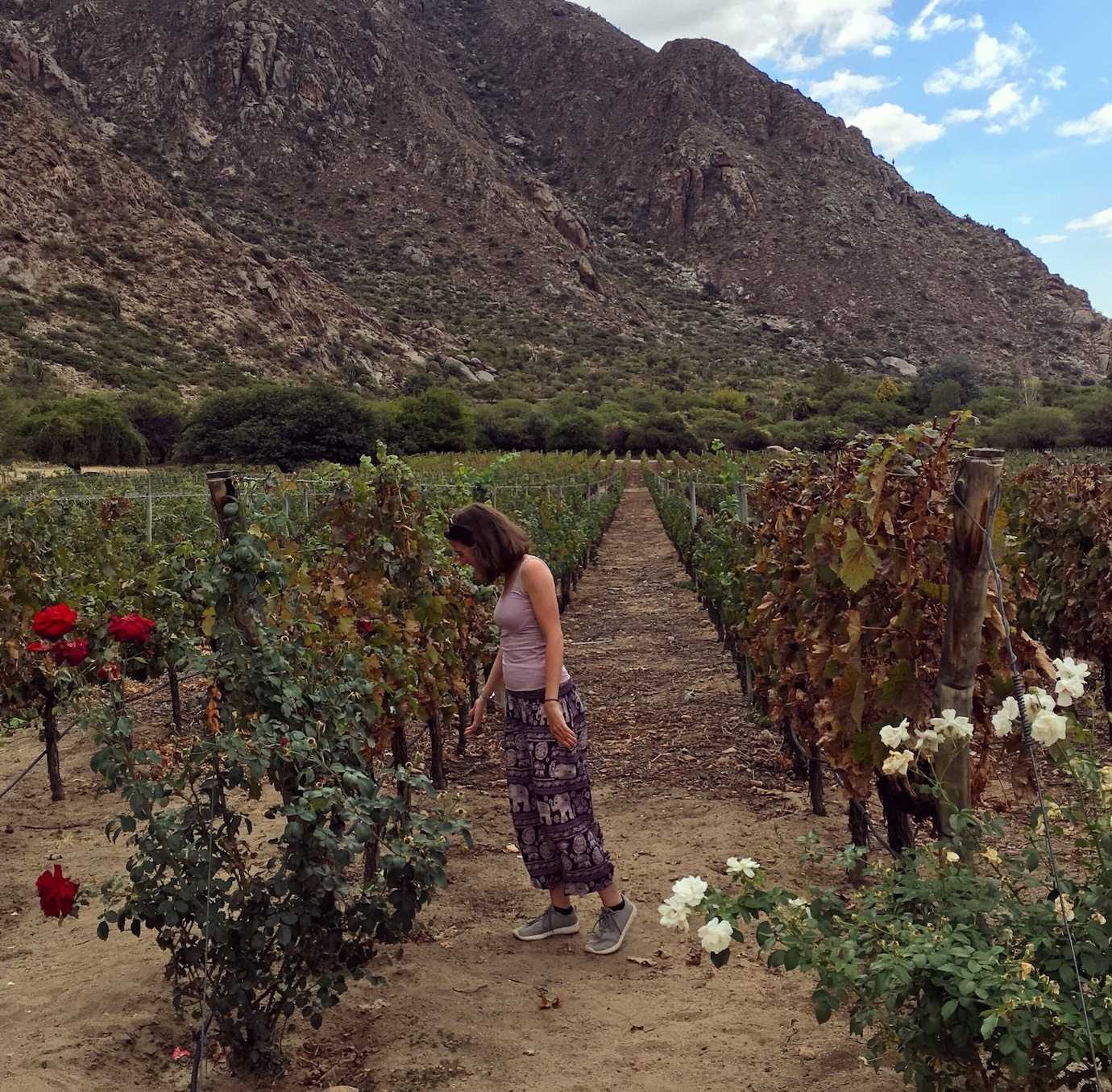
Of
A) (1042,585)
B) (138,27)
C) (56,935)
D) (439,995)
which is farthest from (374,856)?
(138,27)

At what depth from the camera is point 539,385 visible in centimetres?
5694

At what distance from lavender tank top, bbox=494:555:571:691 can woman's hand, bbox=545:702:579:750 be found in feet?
0.32

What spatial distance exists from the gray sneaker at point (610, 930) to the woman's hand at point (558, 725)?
689 mm

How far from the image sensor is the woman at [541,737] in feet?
11.0

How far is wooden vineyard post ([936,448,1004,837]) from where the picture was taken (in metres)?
2.47

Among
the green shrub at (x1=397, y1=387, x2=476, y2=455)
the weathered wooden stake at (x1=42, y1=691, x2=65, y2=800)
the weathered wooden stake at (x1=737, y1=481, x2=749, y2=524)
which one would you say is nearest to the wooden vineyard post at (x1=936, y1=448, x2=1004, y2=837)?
the weathered wooden stake at (x1=737, y1=481, x2=749, y2=524)

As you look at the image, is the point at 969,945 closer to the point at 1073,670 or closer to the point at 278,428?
the point at 1073,670

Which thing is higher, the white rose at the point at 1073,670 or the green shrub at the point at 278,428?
the green shrub at the point at 278,428

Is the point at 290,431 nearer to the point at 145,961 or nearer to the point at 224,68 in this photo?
the point at 145,961

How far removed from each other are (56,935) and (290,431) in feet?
116

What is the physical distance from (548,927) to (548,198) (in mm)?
77732

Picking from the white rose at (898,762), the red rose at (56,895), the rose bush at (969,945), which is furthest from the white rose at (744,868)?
the red rose at (56,895)

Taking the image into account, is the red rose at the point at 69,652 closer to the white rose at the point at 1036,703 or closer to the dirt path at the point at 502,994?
the dirt path at the point at 502,994

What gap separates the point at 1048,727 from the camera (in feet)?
6.13
